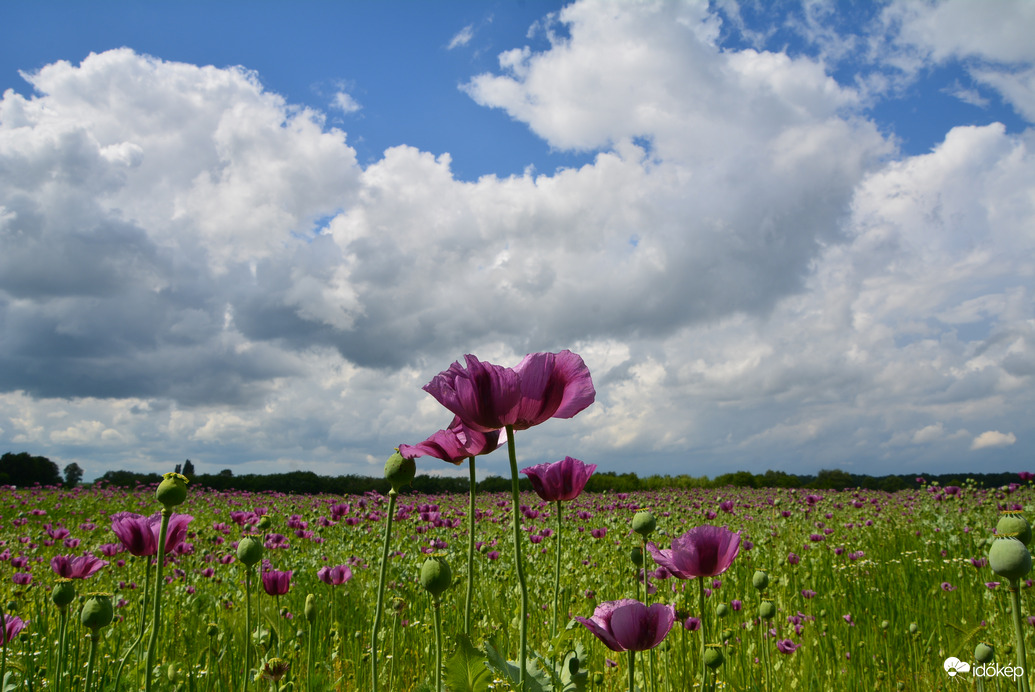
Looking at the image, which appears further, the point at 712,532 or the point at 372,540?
the point at 372,540

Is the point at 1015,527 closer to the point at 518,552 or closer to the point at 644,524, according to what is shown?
the point at 644,524

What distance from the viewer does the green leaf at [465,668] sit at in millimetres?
1256

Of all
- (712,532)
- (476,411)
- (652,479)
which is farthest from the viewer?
(652,479)

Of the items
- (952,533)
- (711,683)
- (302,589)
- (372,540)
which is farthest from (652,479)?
(711,683)

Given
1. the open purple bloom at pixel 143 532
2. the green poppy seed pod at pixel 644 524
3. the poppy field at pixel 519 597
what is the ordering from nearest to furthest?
1. the poppy field at pixel 519 597
2. the green poppy seed pod at pixel 644 524
3. the open purple bloom at pixel 143 532

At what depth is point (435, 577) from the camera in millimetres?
1420

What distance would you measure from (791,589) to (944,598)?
1241 millimetres

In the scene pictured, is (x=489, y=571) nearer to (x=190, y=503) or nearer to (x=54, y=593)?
(x=54, y=593)

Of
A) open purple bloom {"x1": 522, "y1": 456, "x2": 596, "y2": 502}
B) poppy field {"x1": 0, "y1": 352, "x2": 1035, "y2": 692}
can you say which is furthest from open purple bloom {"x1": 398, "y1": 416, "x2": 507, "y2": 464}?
open purple bloom {"x1": 522, "y1": 456, "x2": 596, "y2": 502}

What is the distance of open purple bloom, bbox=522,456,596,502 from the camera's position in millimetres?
2072

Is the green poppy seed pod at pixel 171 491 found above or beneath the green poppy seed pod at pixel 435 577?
above

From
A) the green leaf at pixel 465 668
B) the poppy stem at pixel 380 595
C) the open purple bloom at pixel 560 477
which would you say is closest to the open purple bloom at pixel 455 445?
the poppy stem at pixel 380 595

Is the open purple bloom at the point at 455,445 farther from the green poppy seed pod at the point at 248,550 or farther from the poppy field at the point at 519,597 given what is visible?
the green poppy seed pod at the point at 248,550

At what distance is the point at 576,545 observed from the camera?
24.6ft
